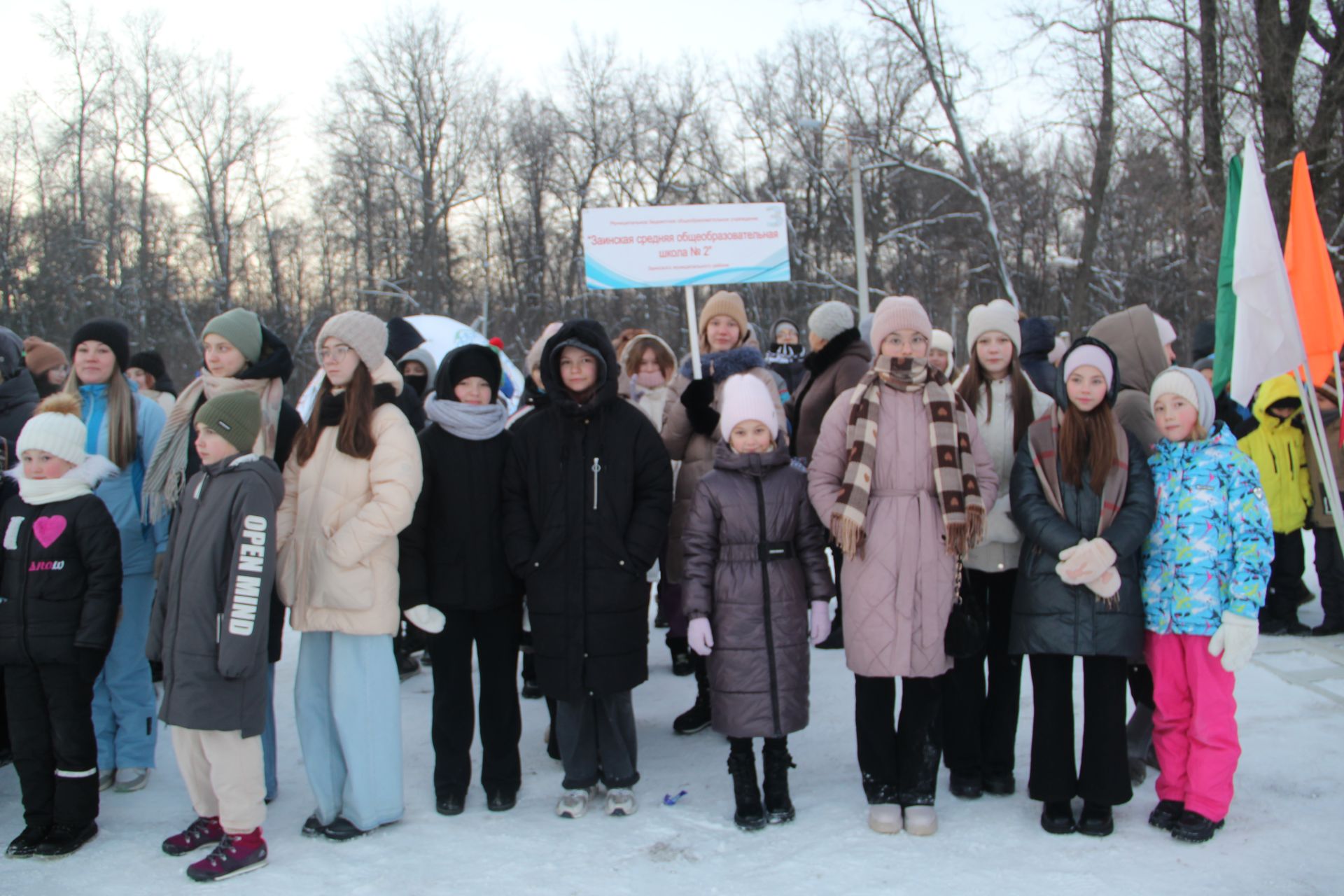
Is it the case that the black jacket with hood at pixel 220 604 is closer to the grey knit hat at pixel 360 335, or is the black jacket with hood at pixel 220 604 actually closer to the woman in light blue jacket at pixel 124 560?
the grey knit hat at pixel 360 335

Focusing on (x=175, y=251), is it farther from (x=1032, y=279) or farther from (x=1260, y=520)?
(x=1260, y=520)

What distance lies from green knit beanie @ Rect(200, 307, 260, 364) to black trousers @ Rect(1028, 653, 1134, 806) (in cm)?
330

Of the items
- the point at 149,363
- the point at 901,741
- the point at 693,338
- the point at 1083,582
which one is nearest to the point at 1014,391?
the point at 1083,582

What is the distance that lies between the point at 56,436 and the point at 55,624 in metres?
0.69

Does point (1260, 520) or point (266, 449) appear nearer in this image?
point (1260, 520)

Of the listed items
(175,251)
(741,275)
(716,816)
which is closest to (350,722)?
(716,816)

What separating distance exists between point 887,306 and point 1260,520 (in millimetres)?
1487

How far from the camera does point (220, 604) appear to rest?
126 inches

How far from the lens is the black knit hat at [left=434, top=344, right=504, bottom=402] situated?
374 centimetres

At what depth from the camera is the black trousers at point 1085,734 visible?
3.33m

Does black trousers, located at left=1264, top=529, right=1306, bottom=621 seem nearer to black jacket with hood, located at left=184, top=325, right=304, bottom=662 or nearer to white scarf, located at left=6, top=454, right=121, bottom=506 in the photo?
black jacket with hood, located at left=184, top=325, right=304, bottom=662

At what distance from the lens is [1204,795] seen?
128 inches

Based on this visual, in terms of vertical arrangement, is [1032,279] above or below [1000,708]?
above

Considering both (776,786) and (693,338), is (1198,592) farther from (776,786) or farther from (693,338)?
(693,338)
